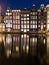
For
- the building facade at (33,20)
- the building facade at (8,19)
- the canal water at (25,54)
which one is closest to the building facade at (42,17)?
→ the building facade at (33,20)

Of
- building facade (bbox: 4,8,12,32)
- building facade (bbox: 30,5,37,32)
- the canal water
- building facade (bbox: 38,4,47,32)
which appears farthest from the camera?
building facade (bbox: 4,8,12,32)

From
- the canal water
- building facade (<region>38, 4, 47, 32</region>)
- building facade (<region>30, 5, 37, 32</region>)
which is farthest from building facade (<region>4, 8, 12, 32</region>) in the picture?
the canal water

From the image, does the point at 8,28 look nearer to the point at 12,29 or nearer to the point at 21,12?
the point at 12,29

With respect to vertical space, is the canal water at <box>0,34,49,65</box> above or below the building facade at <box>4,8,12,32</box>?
below

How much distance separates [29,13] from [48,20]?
3305 mm

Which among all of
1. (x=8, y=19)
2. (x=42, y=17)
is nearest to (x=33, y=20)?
(x=42, y=17)

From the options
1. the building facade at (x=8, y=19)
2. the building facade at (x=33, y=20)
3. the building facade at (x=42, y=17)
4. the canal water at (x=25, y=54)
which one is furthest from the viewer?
the building facade at (x=8, y=19)

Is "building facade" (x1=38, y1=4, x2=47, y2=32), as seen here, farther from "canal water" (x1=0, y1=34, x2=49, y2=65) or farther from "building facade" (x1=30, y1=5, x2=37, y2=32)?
"canal water" (x1=0, y1=34, x2=49, y2=65)

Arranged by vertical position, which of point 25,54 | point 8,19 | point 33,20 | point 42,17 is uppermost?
point 42,17

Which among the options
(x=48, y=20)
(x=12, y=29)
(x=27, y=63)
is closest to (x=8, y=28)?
(x=12, y=29)

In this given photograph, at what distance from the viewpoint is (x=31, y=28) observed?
37312 mm

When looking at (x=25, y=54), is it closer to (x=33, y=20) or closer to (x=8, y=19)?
(x=33, y=20)

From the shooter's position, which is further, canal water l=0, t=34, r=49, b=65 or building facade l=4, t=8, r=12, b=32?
building facade l=4, t=8, r=12, b=32

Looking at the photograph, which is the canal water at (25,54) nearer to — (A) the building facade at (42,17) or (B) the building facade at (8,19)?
(A) the building facade at (42,17)
